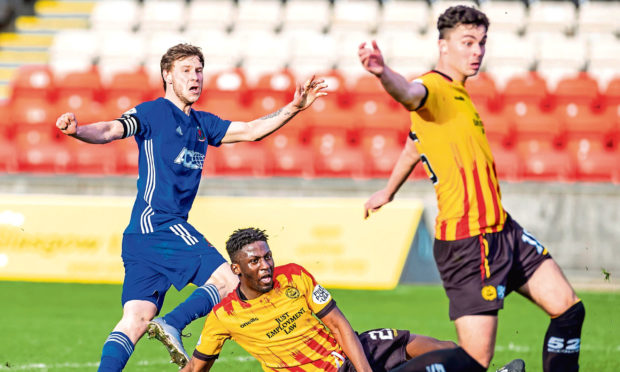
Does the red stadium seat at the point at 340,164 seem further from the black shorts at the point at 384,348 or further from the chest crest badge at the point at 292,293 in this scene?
the chest crest badge at the point at 292,293

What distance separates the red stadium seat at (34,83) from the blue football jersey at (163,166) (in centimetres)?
937

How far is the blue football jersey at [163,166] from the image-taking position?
529 centimetres

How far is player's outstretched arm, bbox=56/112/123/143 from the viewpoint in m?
4.60

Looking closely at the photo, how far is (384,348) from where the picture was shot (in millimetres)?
4973

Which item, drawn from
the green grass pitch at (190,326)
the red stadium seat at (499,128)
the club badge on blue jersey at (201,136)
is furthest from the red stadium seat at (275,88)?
the club badge on blue jersey at (201,136)

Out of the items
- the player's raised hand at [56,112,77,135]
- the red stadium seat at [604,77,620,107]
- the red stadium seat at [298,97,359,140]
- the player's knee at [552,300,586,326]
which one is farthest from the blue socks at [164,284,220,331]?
the red stadium seat at [604,77,620,107]

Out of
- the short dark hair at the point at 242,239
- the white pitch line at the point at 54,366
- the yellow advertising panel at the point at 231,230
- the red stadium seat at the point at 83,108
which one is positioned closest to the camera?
the short dark hair at the point at 242,239

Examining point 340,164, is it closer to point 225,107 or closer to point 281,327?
point 225,107

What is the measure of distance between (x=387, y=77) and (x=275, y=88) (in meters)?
10.2

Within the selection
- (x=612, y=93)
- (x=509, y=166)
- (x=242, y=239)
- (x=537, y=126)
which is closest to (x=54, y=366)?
(x=242, y=239)

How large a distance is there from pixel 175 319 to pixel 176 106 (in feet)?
4.06

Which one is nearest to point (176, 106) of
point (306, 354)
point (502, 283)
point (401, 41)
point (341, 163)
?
point (306, 354)

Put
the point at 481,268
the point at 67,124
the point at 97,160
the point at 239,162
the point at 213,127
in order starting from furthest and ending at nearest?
the point at 97,160
the point at 239,162
the point at 213,127
the point at 67,124
the point at 481,268

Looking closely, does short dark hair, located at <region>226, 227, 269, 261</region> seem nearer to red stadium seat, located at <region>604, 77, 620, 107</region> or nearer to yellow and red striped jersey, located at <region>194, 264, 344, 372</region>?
yellow and red striped jersey, located at <region>194, 264, 344, 372</region>
